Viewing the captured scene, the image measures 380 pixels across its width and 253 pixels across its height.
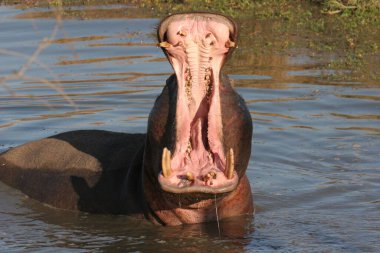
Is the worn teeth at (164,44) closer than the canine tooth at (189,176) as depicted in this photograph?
Yes

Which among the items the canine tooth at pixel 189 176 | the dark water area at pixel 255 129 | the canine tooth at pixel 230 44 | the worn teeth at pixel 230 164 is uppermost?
the canine tooth at pixel 230 44

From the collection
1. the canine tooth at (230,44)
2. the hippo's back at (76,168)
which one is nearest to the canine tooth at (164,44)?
the canine tooth at (230,44)

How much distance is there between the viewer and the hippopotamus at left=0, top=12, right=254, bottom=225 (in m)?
5.85

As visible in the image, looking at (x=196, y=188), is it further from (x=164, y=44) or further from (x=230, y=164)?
(x=164, y=44)

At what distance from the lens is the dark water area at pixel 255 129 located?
6.78 m

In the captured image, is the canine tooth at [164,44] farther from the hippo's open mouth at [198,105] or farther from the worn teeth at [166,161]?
the worn teeth at [166,161]

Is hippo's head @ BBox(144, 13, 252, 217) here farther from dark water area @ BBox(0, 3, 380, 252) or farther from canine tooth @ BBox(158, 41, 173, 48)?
dark water area @ BBox(0, 3, 380, 252)

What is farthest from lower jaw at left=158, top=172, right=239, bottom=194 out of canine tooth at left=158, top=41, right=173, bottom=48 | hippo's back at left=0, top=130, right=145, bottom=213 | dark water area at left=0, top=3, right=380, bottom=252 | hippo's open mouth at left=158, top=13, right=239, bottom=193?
hippo's back at left=0, top=130, right=145, bottom=213

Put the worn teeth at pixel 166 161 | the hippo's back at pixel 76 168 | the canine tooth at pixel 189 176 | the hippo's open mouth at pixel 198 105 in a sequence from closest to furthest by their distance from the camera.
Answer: the hippo's open mouth at pixel 198 105
the worn teeth at pixel 166 161
the canine tooth at pixel 189 176
the hippo's back at pixel 76 168

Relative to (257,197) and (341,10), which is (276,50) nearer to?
(341,10)

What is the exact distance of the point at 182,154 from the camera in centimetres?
618

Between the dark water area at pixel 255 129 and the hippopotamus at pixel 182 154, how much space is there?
15cm

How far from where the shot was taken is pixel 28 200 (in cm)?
782

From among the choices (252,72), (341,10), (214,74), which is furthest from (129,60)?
(214,74)
